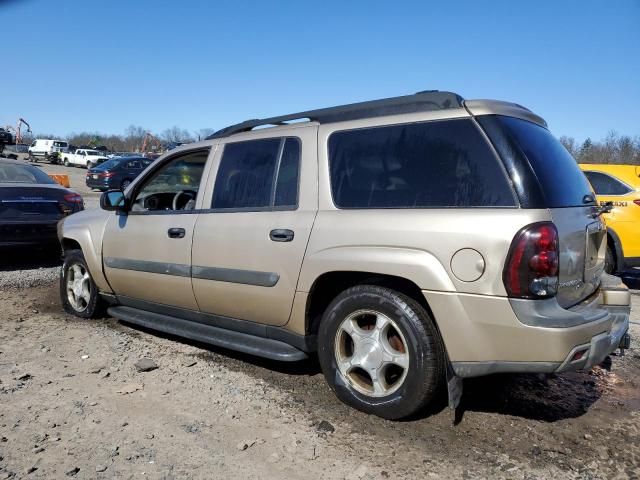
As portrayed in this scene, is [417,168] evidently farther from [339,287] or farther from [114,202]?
[114,202]

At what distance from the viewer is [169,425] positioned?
3115mm

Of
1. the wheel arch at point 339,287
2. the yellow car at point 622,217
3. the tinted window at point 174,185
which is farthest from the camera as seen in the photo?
the yellow car at point 622,217

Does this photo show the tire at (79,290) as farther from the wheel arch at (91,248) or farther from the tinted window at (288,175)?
the tinted window at (288,175)

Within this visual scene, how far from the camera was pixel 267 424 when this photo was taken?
315cm

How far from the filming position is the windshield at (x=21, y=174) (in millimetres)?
7496

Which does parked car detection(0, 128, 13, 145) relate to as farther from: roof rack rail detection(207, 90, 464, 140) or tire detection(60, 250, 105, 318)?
roof rack rail detection(207, 90, 464, 140)

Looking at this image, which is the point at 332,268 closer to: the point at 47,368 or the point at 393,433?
the point at 393,433

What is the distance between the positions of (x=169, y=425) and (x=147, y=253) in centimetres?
178

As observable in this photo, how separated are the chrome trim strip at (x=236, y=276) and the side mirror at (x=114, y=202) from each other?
116cm

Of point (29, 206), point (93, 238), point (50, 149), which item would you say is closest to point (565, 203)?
point (93, 238)

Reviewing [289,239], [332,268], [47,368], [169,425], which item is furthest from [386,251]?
[47,368]

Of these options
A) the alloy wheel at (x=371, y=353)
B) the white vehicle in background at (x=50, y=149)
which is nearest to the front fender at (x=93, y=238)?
the alloy wheel at (x=371, y=353)

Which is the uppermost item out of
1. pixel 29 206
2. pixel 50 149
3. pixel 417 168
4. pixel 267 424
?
pixel 50 149

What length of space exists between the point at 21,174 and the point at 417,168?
270 inches
